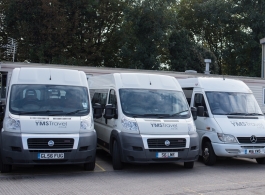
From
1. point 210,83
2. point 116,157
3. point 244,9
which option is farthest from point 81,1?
point 116,157

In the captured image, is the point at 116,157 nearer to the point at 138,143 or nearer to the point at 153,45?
the point at 138,143

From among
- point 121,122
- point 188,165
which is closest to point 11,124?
point 121,122

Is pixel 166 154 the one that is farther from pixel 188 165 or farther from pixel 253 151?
pixel 253 151

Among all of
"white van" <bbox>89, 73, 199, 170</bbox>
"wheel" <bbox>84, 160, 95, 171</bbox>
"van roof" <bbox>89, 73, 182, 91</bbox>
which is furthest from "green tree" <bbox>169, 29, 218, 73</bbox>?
"wheel" <bbox>84, 160, 95, 171</bbox>

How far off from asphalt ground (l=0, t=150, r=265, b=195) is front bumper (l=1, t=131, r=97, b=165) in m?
0.38

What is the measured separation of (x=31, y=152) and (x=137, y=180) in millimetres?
2355

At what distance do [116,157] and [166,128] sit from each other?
1.39 meters

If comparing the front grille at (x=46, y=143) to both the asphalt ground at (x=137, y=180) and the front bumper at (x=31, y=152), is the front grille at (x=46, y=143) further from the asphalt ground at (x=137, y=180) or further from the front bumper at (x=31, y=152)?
the asphalt ground at (x=137, y=180)

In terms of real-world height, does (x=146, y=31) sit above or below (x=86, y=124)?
above

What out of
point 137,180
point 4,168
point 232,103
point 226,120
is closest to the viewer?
point 137,180

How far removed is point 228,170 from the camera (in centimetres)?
1036

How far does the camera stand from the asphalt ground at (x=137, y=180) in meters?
7.86

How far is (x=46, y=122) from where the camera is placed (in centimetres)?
888

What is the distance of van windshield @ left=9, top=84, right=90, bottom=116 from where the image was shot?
30.3 ft
